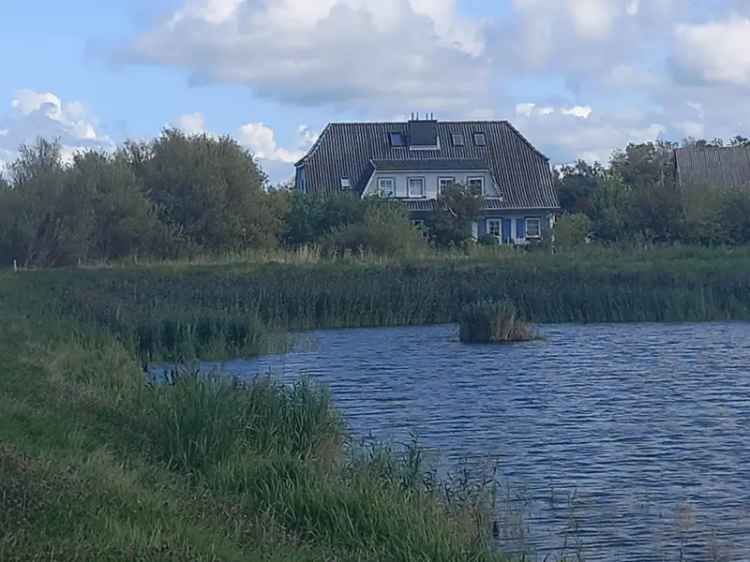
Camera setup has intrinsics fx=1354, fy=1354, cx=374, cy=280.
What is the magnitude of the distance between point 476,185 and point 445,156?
5.47 meters

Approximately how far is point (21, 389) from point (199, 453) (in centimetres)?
320

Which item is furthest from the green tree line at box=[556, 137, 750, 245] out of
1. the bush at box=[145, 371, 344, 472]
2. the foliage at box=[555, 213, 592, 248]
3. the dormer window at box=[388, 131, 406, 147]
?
the bush at box=[145, 371, 344, 472]

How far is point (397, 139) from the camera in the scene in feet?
249

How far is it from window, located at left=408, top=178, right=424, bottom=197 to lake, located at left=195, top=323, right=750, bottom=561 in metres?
37.2

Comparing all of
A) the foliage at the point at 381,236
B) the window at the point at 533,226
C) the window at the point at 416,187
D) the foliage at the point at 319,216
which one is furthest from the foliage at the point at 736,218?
the window at the point at 416,187

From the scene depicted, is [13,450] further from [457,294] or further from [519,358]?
[457,294]

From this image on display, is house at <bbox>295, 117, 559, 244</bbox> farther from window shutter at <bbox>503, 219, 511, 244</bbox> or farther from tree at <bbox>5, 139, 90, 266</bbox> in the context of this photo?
tree at <bbox>5, 139, 90, 266</bbox>

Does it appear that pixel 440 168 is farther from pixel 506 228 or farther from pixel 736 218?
pixel 736 218

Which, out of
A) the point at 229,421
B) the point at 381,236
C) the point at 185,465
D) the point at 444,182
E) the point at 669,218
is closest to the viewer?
the point at 185,465

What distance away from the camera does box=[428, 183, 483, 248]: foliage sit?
62.6 meters

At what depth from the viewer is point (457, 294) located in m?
38.7

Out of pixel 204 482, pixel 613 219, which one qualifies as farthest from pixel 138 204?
pixel 204 482

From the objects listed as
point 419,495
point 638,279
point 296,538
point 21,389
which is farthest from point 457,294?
point 296,538

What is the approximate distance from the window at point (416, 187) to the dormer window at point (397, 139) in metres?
3.80
